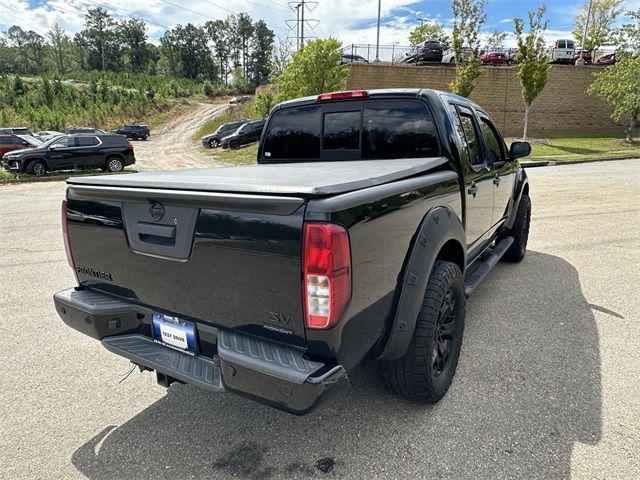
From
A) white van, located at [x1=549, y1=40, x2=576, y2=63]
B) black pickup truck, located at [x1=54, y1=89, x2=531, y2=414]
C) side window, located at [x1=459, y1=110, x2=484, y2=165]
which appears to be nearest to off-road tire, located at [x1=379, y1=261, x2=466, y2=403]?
black pickup truck, located at [x1=54, y1=89, x2=531, y2=414]

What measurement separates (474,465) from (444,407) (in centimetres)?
49

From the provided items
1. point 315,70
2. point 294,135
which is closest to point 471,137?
point 294,135

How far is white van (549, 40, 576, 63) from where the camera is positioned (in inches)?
1284

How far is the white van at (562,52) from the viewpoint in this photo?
3262cm

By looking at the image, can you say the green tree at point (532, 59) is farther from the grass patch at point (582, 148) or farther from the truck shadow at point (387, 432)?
the truck shadow at point (387, 432)

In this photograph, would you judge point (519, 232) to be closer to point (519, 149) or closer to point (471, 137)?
point (519, 149)

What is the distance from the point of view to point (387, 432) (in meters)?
2.42

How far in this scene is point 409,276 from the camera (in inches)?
88.6

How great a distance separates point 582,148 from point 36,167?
26690 mm

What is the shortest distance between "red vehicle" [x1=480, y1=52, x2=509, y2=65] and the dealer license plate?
34.1m

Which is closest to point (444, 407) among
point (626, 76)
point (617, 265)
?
point (617, 265)

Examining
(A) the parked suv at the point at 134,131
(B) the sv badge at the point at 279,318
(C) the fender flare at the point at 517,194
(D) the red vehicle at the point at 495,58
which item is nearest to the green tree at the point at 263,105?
(A) the parked suv at the point at 134,131

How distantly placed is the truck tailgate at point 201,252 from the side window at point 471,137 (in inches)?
89.5

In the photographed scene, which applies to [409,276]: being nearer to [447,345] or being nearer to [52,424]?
[447,345]
